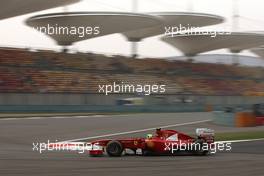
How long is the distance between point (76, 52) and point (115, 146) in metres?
45.0

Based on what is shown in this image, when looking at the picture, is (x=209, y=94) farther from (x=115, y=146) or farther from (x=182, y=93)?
(x=115, y=146)

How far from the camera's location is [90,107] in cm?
3922

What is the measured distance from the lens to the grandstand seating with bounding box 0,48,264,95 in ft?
145

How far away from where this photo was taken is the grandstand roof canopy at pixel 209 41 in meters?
Answer: 75.6

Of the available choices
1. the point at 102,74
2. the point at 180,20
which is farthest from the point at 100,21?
the point at 180,20

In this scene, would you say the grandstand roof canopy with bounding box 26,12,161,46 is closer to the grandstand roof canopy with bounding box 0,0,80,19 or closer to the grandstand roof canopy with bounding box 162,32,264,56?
the grandstand roof canopy with bounding box 0,0,80,19

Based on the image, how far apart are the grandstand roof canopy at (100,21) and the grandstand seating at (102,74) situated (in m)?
3.95

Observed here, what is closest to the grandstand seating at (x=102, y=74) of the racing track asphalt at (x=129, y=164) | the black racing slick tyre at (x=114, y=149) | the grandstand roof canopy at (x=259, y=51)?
the grandstand roof canopy at (x=259, y=51)

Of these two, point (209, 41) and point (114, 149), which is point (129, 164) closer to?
point (114, 149)

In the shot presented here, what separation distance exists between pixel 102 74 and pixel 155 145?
3979 centimetres

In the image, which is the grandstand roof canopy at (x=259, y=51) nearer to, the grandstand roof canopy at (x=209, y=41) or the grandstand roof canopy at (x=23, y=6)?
the grandstand roof canopy at (x=209, y=41)

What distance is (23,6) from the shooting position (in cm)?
5228

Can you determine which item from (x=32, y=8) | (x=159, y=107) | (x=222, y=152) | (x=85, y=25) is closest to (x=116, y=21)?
(x=85, y=25)

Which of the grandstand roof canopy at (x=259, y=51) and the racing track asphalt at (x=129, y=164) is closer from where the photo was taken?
the racing track asphalt at (x=129, y=164)
